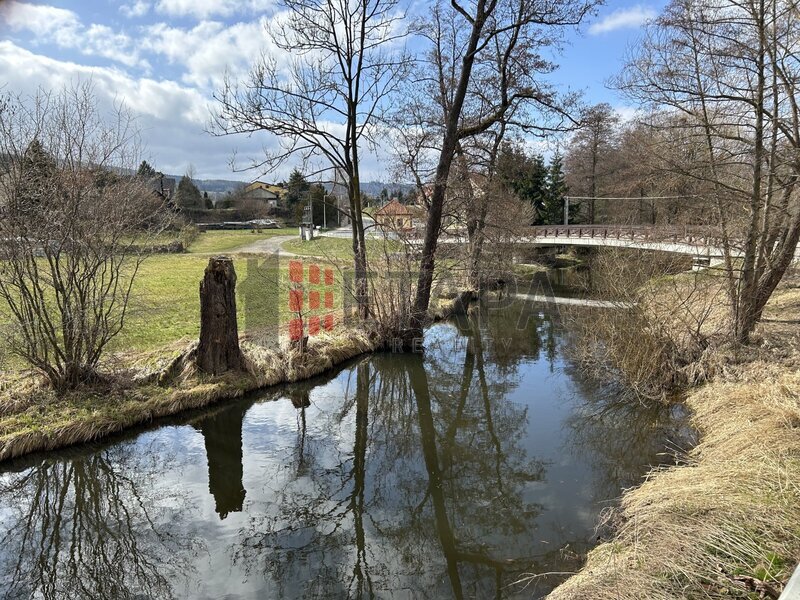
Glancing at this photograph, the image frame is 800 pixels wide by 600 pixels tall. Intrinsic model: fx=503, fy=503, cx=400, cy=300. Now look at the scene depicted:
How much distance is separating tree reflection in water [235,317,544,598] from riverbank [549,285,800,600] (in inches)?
40.4

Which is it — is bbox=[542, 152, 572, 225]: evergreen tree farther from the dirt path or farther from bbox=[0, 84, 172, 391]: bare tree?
bbox=[0, 84, 172, 391]: bare tree

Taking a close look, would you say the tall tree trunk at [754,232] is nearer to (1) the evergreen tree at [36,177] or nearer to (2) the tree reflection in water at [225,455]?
(2) the tree reflection in water at [225,455]

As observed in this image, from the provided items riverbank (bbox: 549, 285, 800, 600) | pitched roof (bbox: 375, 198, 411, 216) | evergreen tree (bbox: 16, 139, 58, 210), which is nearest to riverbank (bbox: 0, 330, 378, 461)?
evergreen tree (bbox: 16, 139, 58, 210)

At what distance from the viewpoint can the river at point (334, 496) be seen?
4.50 m

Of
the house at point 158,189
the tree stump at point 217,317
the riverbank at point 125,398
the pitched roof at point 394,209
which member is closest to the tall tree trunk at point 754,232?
the pitched roof at point 394,209

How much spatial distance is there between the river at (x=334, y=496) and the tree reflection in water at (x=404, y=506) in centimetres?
2

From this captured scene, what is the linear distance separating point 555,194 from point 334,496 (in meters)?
36.8

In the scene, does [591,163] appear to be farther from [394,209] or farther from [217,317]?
[217,317]

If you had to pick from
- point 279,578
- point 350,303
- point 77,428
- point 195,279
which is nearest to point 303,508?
point 279,578

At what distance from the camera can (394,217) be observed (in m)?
11.8

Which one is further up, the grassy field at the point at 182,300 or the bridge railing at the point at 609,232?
the bridge railing at the point at 609,232

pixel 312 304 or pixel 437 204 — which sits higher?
pixel 437 204

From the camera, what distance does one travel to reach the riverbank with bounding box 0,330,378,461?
6516 millimetres

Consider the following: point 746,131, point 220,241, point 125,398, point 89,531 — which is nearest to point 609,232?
point 746,131
